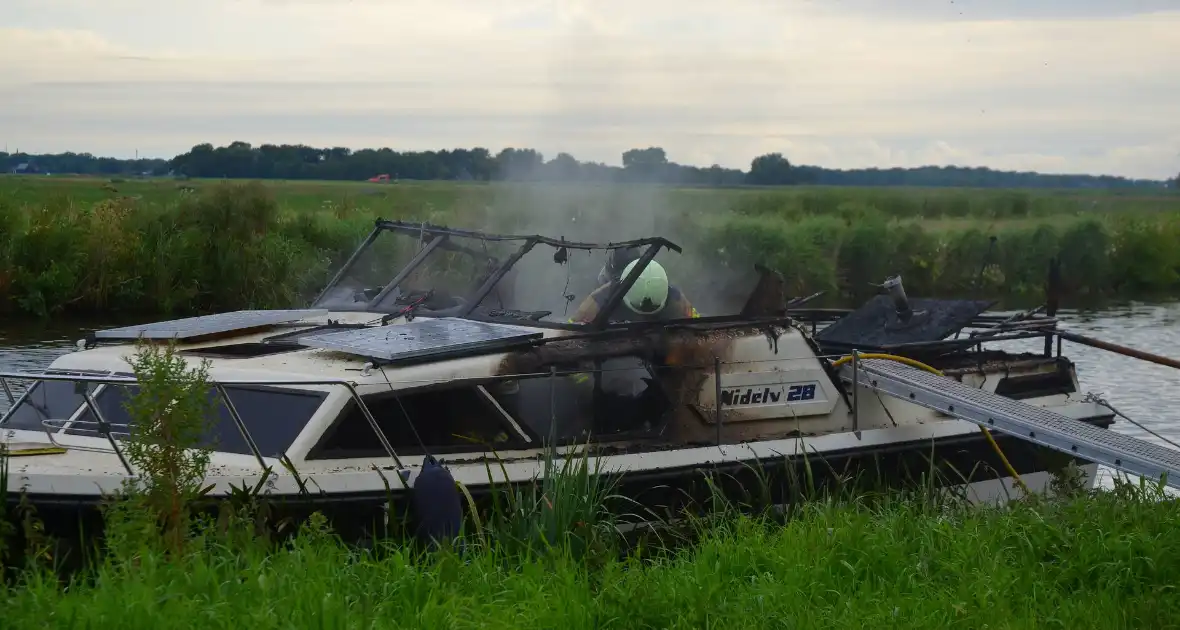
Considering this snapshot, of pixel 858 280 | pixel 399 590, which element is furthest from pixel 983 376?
pixel 858 280

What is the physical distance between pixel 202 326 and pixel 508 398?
240 centimetres

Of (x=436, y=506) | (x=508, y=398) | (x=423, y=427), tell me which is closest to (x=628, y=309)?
(x=508, y=398)

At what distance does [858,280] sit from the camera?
108 feet

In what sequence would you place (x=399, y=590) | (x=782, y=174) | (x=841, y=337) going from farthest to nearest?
(x=782, y=174), (x=841, y=337), (x=399, y=590)

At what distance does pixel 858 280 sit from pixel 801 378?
23.7m

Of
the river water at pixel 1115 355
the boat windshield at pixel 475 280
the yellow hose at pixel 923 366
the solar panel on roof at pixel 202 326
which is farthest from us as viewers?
the river water at pixel 1115 355

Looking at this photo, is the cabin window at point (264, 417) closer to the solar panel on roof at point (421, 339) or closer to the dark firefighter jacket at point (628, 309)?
the solar panel on roof at point (421, 339)

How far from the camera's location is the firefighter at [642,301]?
9.98 meters

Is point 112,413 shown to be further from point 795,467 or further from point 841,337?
point 841,337

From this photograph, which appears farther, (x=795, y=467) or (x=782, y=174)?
(x=782, y=174)

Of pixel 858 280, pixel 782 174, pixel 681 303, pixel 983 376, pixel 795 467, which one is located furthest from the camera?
pixel 858 280

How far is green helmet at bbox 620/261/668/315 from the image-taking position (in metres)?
9.98

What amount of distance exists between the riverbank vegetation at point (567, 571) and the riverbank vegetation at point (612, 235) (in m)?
6.13

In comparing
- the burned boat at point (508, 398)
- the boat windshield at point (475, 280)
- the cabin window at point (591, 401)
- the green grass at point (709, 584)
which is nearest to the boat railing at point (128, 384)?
the burned boat at point (508, 398)
